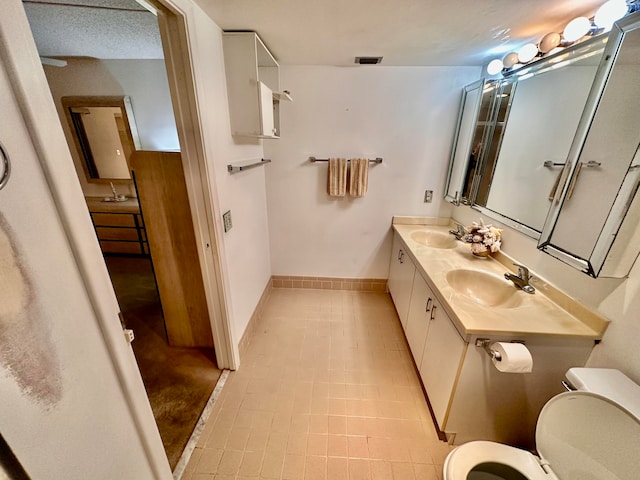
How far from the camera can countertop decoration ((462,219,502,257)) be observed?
5.72ft

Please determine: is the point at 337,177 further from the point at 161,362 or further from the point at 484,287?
the point at 161,362

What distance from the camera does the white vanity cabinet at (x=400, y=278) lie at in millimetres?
2090

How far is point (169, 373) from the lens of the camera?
1833 mm

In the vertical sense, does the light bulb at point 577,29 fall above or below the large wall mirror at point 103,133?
above

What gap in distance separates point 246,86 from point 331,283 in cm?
209

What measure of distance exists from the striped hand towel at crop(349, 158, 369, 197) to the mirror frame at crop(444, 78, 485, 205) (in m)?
0.79

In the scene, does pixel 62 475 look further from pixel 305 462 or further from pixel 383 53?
pixel 383 53

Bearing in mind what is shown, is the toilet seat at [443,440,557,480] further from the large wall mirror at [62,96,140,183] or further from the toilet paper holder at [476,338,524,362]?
the large wall mirror at [62,96,140,183]

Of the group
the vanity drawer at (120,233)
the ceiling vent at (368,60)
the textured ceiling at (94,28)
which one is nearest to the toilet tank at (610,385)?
the ceiling vent at (368,60)

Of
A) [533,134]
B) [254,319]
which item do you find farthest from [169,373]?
[533,134]

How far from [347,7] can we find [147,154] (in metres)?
1.40

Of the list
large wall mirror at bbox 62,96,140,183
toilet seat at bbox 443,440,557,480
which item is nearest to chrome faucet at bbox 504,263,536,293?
toilet seat at bbox 443,440,557,480

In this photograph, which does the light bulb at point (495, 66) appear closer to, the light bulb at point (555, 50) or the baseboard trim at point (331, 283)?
the light bulb at point (555, 50)

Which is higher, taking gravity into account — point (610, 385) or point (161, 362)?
point (610, 385)
